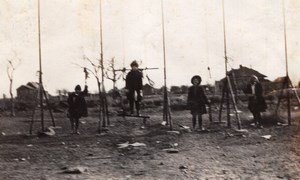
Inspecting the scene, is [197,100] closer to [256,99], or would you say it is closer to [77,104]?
[256,99]

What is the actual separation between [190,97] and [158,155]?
413 centimetres

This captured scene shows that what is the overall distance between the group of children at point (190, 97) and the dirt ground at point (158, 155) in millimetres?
700

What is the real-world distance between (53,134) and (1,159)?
3.39 metres

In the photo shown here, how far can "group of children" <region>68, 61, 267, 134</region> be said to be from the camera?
36.4ft

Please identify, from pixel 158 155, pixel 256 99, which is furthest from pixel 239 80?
pixel 158 155

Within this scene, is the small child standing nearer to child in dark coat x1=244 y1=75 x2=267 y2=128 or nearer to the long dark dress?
the long dark dress

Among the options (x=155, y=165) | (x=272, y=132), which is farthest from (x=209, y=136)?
(x=155, y=165)

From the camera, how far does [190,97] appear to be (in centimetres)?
1127

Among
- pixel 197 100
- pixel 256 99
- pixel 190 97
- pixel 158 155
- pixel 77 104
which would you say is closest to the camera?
pixel 158 155

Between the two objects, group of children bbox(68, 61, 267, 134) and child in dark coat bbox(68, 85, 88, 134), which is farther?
child in dark coat bbox(68, 85, 88, 134)

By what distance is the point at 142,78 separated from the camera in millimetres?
11688

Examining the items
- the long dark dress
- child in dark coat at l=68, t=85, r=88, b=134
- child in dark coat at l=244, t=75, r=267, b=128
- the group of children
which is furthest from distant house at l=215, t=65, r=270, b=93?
child in dark coat at l=68, t=85, r=88, b=134

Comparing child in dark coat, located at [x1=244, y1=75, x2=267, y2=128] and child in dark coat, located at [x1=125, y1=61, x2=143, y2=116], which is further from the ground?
child in dark coat, located at [x1=125, y1=61, x2=143, y2=116]

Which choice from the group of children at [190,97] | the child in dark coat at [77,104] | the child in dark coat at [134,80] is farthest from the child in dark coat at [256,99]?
the child in dark coat at [77,104]
